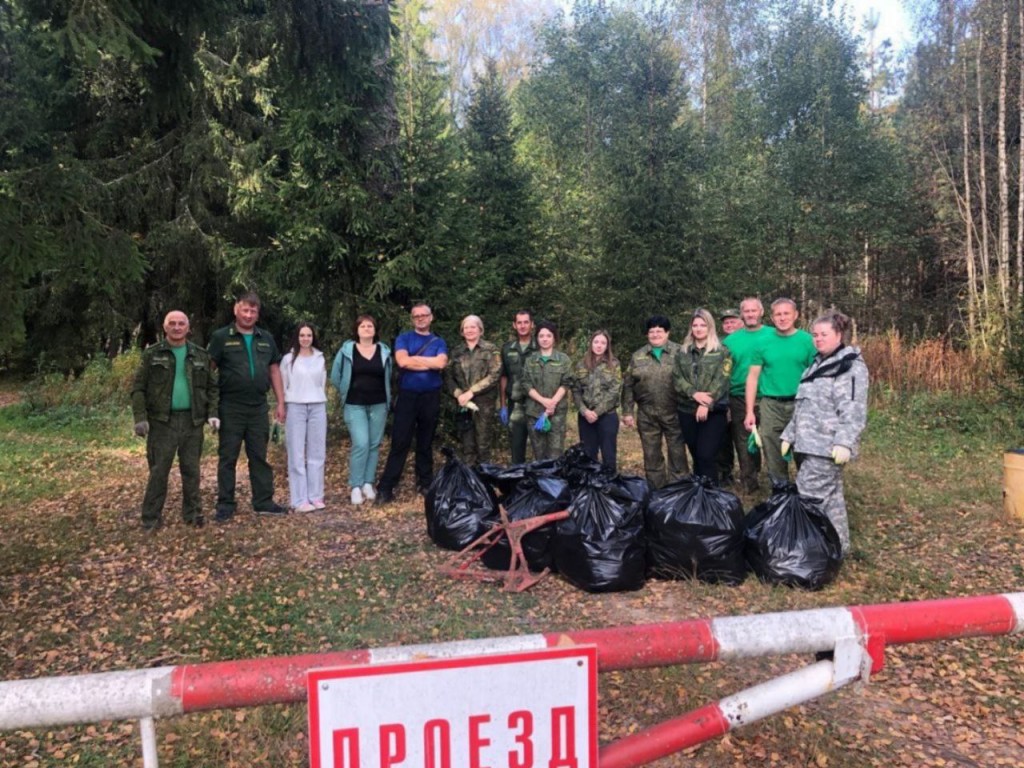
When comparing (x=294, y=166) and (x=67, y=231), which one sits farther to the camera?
(x=294, y=166)

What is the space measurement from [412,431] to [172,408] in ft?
6.60

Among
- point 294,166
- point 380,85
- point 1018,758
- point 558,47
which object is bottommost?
point 1018,758

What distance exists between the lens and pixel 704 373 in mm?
6199

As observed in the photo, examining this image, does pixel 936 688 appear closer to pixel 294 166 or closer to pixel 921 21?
pixel 294 166

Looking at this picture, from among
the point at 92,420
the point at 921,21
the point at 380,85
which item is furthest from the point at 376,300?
the point at 921,21

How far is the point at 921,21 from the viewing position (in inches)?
662

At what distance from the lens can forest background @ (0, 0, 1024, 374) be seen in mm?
6074

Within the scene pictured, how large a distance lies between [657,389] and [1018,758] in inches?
155

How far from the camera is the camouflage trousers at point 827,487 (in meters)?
4.70

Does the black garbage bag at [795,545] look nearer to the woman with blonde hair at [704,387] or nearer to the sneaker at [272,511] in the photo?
the woman with blonde hair at [704,387]

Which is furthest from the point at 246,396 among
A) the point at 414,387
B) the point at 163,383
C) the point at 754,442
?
the point at 754,442

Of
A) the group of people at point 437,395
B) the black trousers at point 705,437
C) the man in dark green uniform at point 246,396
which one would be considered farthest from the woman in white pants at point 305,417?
the black trousers at point 705,437

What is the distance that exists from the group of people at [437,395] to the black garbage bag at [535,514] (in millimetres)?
1644

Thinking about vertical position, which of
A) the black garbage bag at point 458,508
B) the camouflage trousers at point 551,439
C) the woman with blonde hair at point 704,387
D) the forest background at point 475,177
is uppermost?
the forest background at point 475,177
